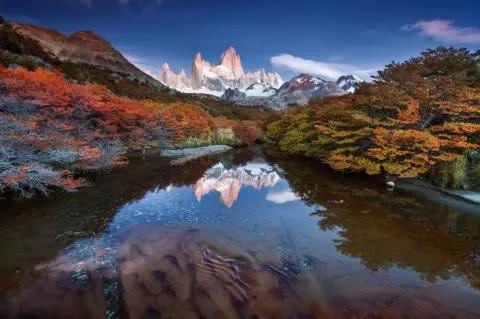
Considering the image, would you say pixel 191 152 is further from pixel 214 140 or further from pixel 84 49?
pixel 84 49

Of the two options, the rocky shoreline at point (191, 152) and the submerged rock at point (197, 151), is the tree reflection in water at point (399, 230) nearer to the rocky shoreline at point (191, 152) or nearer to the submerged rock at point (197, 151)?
the rocky shoreline at point (191, 152)

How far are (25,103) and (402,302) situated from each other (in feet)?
49.7

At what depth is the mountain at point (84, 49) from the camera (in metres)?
116

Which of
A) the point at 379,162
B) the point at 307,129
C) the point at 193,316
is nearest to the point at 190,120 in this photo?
the point at 307,129

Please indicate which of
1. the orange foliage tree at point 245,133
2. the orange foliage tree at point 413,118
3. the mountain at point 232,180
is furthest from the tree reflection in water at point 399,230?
the orange foliage tree at point 245,133

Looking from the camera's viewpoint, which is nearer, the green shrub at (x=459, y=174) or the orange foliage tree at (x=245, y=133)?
the green shrub at (x=459, y=174)

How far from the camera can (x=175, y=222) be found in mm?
9336

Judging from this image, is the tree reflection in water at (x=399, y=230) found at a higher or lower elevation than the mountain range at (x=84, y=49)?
lower

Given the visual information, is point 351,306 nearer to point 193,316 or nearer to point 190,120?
point 193,316

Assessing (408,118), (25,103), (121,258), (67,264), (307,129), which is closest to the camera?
(67,264)

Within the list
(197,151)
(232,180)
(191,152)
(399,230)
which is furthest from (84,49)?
(399,230)

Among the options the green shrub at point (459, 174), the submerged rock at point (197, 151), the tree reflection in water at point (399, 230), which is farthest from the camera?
the submerged rock at point (197, 151)

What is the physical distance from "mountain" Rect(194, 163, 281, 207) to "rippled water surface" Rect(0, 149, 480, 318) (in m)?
0.96

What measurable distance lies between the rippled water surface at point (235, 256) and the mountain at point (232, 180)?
0.96m
